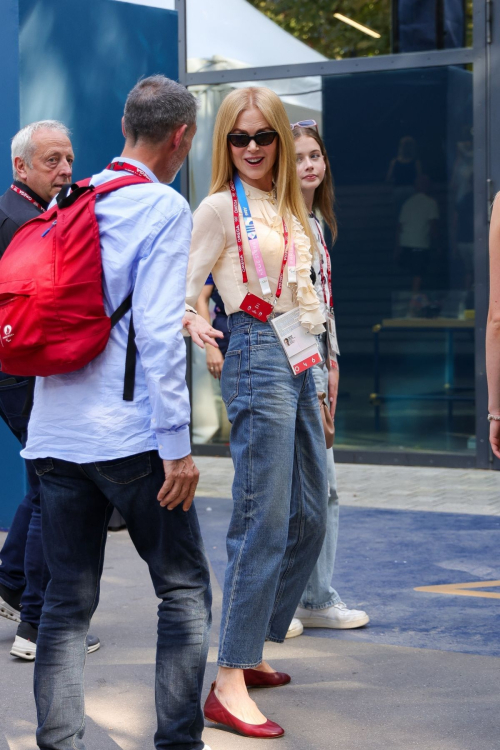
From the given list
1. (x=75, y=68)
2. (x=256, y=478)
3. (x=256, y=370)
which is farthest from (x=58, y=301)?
(x=75, y=68)

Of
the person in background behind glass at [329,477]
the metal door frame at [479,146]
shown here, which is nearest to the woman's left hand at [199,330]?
the person in background behind glass at [329,477]

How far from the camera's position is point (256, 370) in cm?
338

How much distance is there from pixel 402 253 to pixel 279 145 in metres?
5.04

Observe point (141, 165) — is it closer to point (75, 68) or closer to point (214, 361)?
point (214, 361)

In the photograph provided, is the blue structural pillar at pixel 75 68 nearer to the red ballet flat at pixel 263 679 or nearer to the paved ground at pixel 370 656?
the paved ground at pixel 370 656

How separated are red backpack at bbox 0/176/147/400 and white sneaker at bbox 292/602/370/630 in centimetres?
205

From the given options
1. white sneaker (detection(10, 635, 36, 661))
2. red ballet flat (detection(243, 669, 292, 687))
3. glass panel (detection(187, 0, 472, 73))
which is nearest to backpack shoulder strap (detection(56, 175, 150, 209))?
red ballet flat (detection(243, 669, 292, 687))

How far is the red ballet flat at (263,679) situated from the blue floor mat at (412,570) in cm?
61

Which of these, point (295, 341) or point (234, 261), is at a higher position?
point (234, 261)

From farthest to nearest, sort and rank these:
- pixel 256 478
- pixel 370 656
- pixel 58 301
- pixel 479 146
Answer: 1. pixel 479 146
2. pixel 370 656
3. pixel 256 478
4. pixel 58 301

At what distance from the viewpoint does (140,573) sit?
539cm

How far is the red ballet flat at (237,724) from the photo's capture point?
130 inches

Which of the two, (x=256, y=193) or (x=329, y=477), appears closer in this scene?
(x=256, y=193)

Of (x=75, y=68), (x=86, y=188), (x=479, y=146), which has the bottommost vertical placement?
(x=86, y=188)
